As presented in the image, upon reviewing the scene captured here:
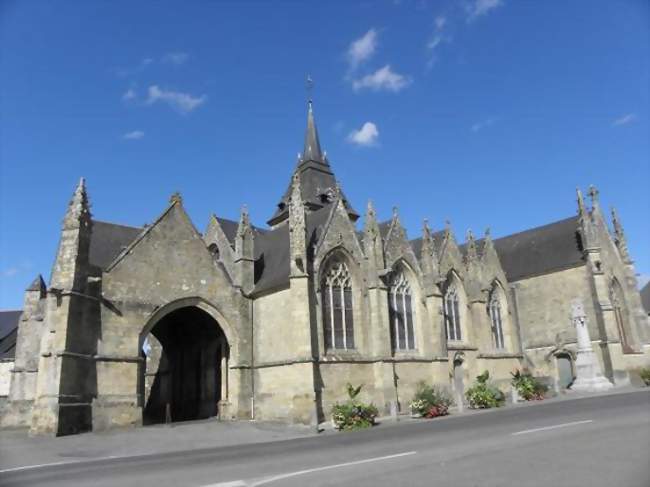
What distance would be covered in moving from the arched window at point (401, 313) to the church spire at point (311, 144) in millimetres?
20310

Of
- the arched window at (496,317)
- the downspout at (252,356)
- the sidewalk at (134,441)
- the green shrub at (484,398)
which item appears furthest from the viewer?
the arched window at (496,317)

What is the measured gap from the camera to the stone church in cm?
1866

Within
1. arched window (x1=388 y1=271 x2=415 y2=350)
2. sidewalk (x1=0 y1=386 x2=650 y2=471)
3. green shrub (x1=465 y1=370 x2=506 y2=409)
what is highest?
arched window (x1=388 y1=271 x2=415 y2=350)

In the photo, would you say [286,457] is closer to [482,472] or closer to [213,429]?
[482,472]

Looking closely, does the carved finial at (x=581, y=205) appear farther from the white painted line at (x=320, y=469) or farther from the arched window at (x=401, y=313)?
the white painted line at (x=320, y=469)

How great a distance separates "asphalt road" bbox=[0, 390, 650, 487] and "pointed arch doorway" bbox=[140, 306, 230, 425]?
512 inches

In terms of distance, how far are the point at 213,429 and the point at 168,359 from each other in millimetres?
10103

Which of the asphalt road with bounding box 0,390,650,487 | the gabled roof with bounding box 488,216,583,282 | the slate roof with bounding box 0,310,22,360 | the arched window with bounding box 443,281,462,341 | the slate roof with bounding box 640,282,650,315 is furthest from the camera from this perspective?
the slate roof with bounding box 640,282,650,315

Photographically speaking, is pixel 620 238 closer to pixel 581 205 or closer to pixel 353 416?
pixel 581 205

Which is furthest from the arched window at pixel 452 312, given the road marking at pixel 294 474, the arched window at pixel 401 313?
the road marking at pixel 294 474

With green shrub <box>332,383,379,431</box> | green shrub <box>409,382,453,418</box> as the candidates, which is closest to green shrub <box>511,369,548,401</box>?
green shrub <box>409,382,453,418</box>

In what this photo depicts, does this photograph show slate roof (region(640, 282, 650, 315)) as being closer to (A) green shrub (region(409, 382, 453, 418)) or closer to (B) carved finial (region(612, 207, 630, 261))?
(B) carved finial (region(612, 207, 630, 261))

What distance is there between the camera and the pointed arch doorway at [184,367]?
84.6 ft

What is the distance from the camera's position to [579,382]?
91.2 ft
